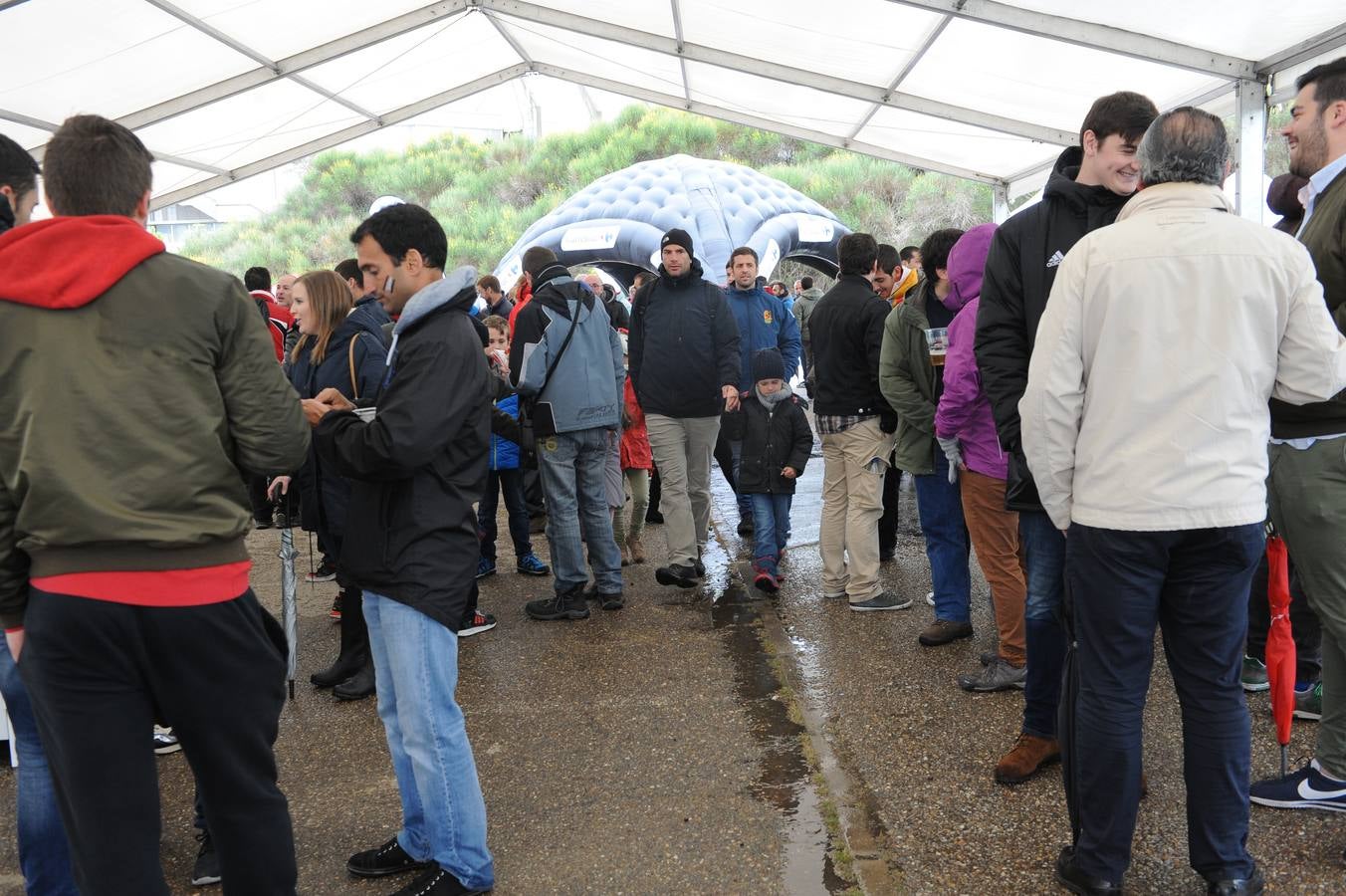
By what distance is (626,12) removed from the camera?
1138 cm

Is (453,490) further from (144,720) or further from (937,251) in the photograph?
(937,251)

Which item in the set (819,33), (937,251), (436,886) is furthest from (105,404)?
(819,33)

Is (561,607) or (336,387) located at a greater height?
(336,387)

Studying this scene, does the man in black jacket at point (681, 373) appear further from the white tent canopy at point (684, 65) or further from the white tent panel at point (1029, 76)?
the white tent panel at point (1029, 76)

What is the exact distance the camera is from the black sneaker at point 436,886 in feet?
9.65

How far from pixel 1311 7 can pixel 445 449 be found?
6496 millimetres

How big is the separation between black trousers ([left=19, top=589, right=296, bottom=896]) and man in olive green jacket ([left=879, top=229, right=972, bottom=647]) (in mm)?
3401

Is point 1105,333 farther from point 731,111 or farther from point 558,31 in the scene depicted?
point 731,111

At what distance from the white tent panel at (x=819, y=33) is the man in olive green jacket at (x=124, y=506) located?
8.01m

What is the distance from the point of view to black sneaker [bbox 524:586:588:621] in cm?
584

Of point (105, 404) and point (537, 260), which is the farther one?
point (537, 260)

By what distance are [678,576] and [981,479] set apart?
234 cm

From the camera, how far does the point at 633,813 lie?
3.52m

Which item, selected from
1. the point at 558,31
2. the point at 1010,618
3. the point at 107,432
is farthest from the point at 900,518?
the point at 558,31
